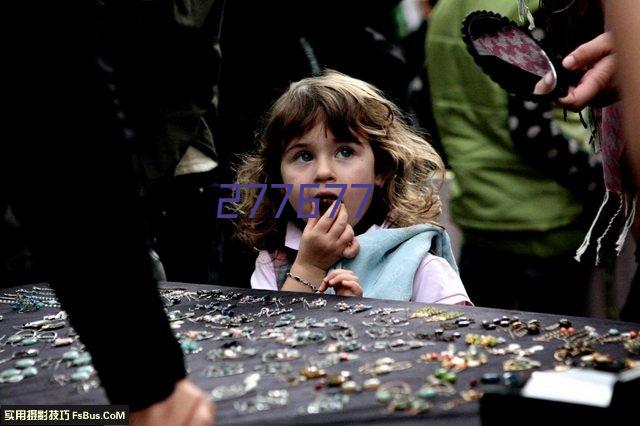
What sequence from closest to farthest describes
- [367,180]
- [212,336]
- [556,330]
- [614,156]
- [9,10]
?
[9,10]
[556,330]
[212,336]
[614,156]
[367,180]

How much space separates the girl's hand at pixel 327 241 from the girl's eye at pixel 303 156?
0.71ft

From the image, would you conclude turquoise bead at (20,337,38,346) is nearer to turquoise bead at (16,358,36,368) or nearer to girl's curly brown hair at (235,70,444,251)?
turquoise bead at (16,358,36,368)

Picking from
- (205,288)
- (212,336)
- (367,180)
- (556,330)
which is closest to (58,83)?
(212,336)

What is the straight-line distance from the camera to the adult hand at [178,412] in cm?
102

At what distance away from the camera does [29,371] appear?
58.3 inches

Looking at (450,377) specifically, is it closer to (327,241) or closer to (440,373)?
(440,373)

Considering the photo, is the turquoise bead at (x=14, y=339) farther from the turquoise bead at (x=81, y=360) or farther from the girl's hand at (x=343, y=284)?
the girl's hand at (x=343, y=284)

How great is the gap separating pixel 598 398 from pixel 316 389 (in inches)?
16.4

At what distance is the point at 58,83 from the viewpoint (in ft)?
3.21

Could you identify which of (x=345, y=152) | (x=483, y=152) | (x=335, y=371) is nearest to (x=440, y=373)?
(x=335, y=371)

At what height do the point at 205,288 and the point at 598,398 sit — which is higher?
the point at 598,398

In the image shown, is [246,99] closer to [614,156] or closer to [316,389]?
[614,156]

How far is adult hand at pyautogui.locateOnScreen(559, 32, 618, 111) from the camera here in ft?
5.66

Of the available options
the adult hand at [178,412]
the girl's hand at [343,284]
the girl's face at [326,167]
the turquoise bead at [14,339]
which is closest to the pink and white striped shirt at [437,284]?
the girl's hand at [343,284]
